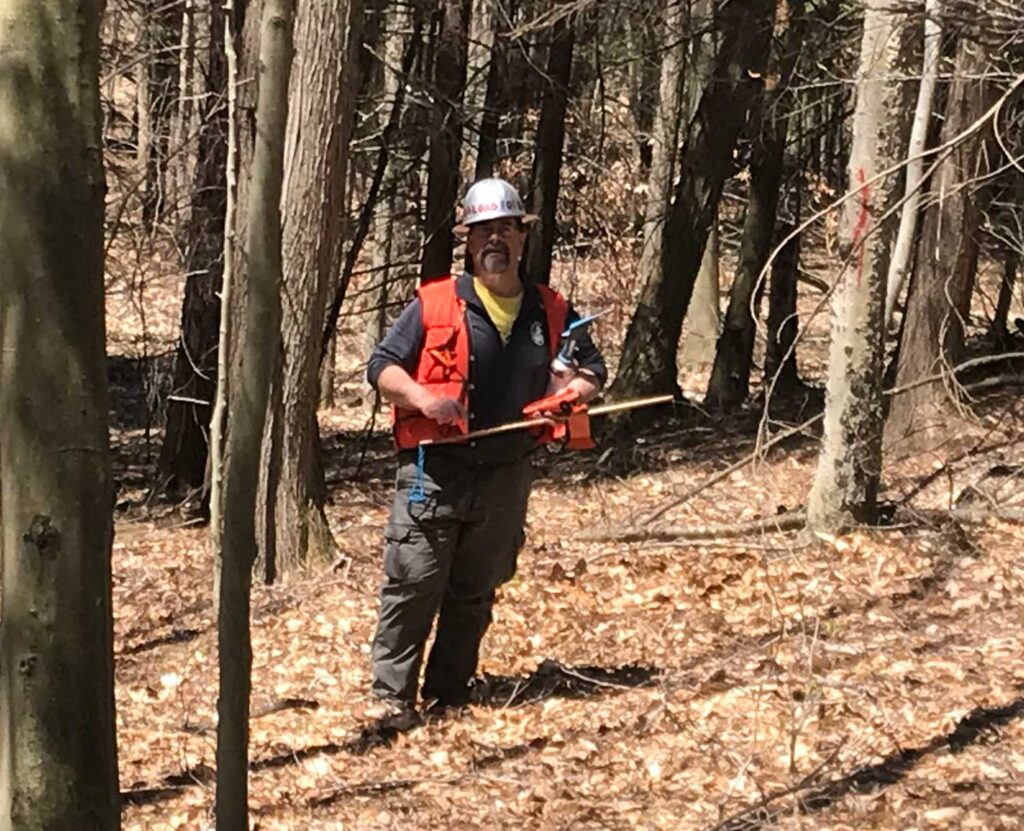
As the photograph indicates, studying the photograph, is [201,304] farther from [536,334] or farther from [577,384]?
[577,384]

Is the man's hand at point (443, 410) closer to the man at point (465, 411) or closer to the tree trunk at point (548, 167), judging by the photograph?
the man at point (465, 411)

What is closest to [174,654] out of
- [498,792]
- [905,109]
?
[498,792]

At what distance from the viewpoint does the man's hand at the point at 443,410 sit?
561 centimetres

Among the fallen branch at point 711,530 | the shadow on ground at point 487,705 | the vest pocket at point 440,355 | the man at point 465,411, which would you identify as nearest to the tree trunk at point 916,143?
the fallen branch at point 711,530

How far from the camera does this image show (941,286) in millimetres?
11000

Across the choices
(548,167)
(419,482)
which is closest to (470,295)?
Result: (419,482)

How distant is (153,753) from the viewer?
6.05 m

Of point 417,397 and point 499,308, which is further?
point 499,308

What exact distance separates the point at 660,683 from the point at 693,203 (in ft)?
25.8

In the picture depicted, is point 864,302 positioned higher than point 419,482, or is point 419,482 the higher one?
point 864,302

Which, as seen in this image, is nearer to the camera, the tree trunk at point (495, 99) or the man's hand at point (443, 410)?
the man's hand at point (443, 410)

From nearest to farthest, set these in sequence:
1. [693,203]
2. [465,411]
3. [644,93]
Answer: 1. [465,411]
2. [693,203]
3. [644,93]

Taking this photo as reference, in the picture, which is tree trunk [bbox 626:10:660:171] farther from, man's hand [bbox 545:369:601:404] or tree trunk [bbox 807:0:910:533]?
man's hand [bbox 545:369:601:404]

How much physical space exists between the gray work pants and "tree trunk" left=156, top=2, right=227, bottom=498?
13.4ft
